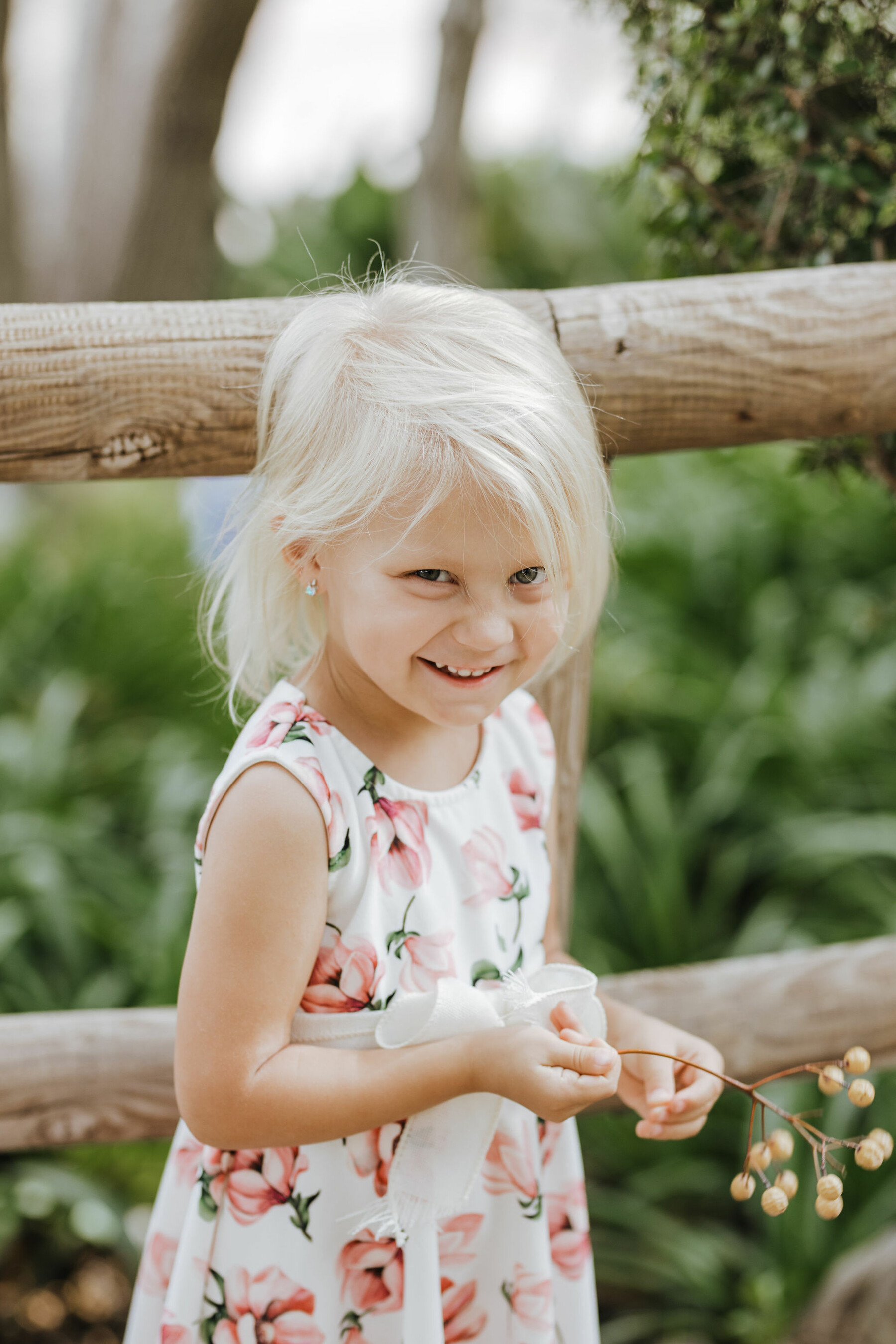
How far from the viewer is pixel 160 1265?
2.91ft

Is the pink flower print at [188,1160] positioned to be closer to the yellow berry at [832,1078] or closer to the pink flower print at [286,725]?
the pink flower print at [286,725]

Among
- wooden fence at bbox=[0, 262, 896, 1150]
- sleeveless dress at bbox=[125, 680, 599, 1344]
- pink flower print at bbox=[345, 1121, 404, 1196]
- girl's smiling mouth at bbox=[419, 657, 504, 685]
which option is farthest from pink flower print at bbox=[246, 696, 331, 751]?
pink flower print at bbox=[345, 1121, 404, 1196]

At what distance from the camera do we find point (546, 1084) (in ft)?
2.20

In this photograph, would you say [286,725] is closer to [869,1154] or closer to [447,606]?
[447,606]

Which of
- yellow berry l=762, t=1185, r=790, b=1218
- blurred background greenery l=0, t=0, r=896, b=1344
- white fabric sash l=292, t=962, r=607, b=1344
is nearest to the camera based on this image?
yellow berry l=762, t=1185, r=790, b=1218

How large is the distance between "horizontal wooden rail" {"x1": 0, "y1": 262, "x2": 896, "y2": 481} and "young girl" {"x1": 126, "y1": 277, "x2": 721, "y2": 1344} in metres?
0.07

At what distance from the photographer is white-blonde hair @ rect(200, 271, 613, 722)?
2.27 feet

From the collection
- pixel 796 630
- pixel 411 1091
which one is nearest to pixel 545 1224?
pixel 411 1091

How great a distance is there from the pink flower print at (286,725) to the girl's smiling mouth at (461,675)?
105mm

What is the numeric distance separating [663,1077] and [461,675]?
14.0 inches

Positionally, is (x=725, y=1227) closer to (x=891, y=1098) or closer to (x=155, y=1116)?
(x=891, y=1098)

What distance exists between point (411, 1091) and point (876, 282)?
2.59 feet

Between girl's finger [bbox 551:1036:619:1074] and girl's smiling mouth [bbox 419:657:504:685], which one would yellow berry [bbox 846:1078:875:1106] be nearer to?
girl's finger [bbox 551:1036:619:1074]

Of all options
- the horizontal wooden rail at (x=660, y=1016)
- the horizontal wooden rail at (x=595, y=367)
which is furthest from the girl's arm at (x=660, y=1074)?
the horizontal wooden rail at (x=595, y=367)
